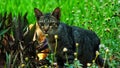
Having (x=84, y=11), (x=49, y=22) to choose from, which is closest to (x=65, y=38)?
(x=49, y=22)

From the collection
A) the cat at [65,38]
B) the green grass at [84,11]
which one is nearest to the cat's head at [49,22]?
the cat at [65,38]

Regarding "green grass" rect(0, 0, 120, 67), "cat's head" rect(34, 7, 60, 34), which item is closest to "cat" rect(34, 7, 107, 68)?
"cat's head" rect(34, 7, 60, 34)

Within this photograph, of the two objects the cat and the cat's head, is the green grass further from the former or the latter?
the cat's head

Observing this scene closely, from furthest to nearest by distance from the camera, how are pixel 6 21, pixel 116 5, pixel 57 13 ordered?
1. pixel 116 5
2. pixel 6 21
3. pixel 57 13

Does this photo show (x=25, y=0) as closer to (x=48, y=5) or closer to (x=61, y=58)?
(x=48, y=5)

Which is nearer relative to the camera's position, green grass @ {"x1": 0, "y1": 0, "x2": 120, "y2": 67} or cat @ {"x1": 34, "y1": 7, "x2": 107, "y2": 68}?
cat @ {"x1": 34, "y1": 7, "x2": 107, "y2": 68}

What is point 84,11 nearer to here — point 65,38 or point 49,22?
point 65,38

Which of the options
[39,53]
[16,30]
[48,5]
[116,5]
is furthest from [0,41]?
[48,5]

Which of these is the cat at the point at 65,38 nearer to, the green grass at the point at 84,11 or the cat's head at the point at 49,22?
the cat's head at the point at 49,22
